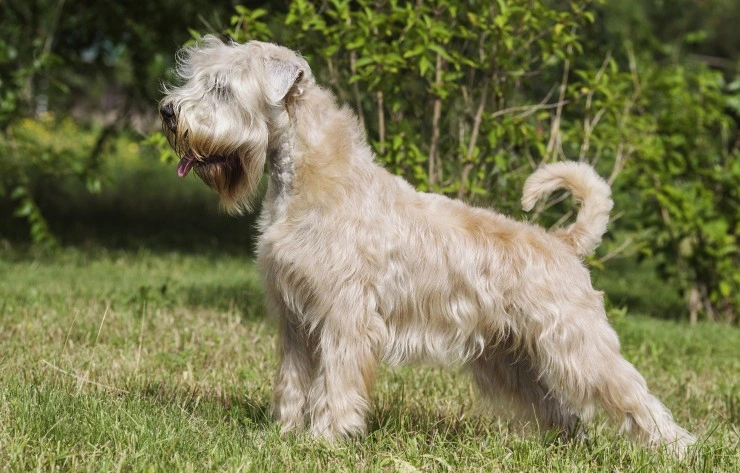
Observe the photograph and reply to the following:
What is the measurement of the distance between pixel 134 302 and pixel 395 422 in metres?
3.20

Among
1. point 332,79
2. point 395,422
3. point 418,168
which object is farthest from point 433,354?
point 332,79

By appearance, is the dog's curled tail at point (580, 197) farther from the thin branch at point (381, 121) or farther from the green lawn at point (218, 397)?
the thin branch at point (381, 121)

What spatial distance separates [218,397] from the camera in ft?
16.2

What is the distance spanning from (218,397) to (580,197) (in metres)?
2.03

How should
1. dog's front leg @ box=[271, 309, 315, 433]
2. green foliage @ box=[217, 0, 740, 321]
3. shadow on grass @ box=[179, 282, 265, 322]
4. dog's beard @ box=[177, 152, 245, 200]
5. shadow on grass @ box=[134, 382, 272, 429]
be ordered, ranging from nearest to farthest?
dog's beard @ box=[177, 152, 245, 200], dog's front leg @ box=[271, 309, 315, 433], shadow on grass @ box=[134, 382, 272, 429], green foliage @ box=[217, 0, 740, 321], shadow on grass @ box=[179, 282, 265, 322]

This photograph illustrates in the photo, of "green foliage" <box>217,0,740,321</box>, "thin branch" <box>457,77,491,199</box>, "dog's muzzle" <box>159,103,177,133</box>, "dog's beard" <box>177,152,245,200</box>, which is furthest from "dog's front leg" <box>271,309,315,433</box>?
A: "thin branch" <box>457,77,491,199</box>

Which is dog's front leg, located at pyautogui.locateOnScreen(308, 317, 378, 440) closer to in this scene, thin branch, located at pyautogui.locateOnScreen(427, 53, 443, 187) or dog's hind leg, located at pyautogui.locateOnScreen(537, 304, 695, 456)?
dog's hind leg, located at pyautogui.locateOnScreen(537, 304, 695, 456)

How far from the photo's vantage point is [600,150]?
679 cm

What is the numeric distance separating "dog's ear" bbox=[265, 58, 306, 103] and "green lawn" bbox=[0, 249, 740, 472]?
4.64 ft

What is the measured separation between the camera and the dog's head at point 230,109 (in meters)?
4.04

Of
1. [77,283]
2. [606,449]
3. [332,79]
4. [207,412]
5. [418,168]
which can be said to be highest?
[332,79]

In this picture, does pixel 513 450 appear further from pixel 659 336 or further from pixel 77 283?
pixel 77 283

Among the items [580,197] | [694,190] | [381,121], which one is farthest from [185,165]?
[694,190]

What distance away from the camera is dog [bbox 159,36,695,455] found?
403 cm
